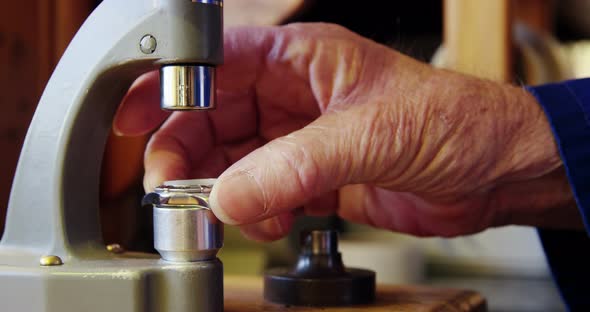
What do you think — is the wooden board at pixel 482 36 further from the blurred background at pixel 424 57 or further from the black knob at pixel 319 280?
the black knob at pixel 319 280

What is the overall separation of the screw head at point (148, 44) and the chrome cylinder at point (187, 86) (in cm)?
1

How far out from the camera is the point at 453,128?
1.80ft

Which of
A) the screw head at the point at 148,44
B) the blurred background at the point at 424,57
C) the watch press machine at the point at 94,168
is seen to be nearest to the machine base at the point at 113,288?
the watch press machine at the point at 94,168

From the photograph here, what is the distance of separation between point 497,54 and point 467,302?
414 mm

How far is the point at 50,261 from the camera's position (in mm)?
449

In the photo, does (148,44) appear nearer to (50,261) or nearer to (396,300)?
(50,261)

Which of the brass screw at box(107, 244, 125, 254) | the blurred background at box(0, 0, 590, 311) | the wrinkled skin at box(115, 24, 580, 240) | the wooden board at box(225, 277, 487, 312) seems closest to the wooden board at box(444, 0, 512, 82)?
the blurred background at box(0, 0, 590, 311)

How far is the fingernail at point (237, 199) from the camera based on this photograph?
0.43 metres

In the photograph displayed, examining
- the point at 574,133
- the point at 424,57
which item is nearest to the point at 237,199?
the point at 574,133

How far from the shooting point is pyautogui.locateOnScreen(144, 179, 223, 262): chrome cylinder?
0.43m

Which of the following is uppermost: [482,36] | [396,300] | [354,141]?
[482,36]

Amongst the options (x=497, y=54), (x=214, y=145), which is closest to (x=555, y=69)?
(x=497, y=54)

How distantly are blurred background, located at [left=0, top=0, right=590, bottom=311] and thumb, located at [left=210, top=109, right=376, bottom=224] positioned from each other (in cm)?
38

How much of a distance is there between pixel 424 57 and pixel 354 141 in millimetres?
384
